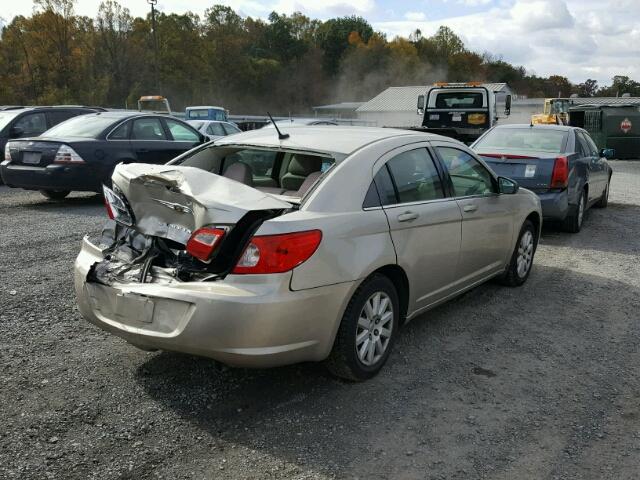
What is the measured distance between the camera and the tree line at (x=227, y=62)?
56438mm

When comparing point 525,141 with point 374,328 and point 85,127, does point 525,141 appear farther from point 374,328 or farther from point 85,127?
point 85,127

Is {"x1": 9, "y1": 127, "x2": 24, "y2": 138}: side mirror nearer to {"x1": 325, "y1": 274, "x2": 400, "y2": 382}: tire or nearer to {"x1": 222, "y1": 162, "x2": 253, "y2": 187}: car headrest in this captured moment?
{"x1": 222, "y1": 162, "x2": 253, "y2": 187}: car headrest

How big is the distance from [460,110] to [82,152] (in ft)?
39.0

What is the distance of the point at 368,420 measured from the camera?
11.4 ft

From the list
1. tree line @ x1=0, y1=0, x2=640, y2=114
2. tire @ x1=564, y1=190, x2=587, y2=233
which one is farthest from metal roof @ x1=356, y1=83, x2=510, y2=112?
tire @ x1=564, y1=190, x2=587, y2=233

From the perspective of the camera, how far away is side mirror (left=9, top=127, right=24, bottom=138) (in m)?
12.2

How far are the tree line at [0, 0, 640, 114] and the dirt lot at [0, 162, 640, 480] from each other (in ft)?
→ 179

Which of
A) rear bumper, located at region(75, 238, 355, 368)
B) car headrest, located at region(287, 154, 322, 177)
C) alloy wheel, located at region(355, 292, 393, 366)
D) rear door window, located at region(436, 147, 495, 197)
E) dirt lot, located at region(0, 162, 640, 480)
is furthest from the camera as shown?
rear door window, located at region(436, 147, 495, 197)

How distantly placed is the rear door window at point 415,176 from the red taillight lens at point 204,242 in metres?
1.41

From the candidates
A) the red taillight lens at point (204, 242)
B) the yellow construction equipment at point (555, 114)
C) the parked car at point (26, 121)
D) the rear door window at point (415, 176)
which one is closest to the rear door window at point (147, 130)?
the parked car at point (26, 121)

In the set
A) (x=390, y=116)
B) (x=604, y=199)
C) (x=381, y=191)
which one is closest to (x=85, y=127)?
(x=381, y=191)

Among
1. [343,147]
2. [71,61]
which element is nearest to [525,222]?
[343,147]

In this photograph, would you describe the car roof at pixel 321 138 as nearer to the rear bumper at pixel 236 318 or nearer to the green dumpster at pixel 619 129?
the rear bumper at pixel 236 318

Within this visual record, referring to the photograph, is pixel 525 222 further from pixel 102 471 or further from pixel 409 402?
pixel 102 471
